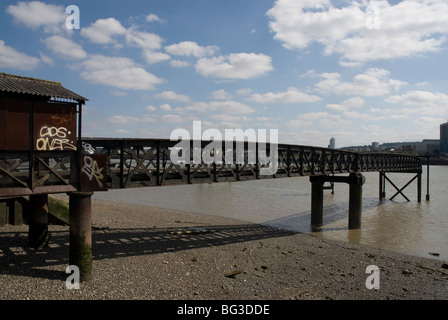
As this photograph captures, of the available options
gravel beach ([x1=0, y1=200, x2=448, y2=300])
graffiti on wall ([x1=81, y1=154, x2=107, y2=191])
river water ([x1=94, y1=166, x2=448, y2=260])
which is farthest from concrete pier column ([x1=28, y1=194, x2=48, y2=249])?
river water ([x1=94, y1=166, x2=448, y2=260])

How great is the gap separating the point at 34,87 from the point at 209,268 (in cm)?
853

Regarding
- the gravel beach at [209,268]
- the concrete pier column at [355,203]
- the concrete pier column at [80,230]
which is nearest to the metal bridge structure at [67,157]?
the concrete pier column at [80,230]

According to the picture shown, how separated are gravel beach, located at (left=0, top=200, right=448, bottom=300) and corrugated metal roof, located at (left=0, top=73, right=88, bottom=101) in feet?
17.9

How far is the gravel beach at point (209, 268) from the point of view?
9.05 metres

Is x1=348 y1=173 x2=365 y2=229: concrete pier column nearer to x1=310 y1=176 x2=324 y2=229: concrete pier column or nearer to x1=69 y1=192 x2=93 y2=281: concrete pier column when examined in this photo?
x1=310 y1=176 x2=324 y2=229: concrete pier column

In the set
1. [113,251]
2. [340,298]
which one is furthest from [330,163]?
[113,251]

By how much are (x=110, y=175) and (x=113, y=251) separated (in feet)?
10.9

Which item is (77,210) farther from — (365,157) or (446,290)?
(365,157)

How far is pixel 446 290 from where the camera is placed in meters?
10.9

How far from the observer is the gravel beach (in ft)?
29.7

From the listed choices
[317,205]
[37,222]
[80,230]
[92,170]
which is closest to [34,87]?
[92,170]

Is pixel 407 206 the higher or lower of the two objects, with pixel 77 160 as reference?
lower

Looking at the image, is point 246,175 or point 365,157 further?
point 365,157
